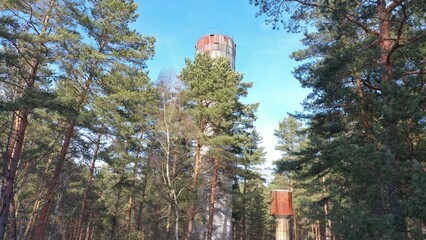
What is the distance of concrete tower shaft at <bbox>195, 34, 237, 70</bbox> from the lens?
36.4 m

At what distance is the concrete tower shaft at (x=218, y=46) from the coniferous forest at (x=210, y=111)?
15590 millimetres

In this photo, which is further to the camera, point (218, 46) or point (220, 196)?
point (218, 46)

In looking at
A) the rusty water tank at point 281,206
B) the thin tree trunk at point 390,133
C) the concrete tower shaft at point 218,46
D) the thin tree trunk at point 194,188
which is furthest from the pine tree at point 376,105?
the concrete tower shaft at point 218,46

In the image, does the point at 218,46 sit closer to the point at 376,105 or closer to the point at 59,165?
the point at 59,165

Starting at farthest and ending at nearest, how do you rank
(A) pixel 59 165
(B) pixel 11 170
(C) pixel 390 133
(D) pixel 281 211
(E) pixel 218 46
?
1. (E) pixel 218 46
2. (A) pixel 59 165
3. (B) pixel 11 170
4. (D) pixel 281 211
5. (C) pixel 390 133

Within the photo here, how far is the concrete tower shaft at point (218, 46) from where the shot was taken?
36406 mm

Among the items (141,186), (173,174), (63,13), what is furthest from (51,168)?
(63,13)

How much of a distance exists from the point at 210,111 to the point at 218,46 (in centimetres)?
2172

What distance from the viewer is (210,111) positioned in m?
16.7

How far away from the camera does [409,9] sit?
7105mm

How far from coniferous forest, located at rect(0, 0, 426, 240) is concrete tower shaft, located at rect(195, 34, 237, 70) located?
15.6 meters

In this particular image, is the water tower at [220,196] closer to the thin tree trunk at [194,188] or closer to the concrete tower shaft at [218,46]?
the concrete tower shaft at [218,46]

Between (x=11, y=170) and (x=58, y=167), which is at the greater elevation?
(x=58, y=167)

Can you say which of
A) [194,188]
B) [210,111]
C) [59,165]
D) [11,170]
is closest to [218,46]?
[210,111]
